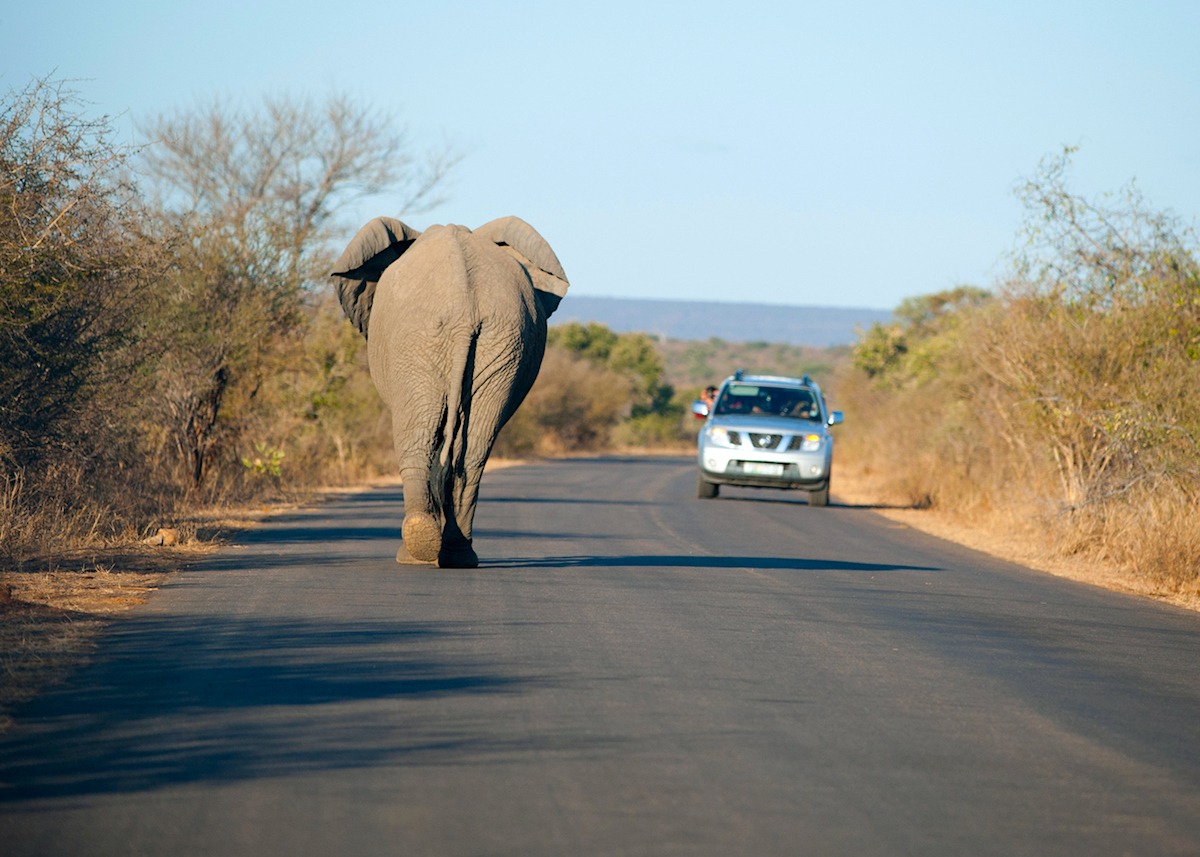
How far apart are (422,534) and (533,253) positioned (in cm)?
267

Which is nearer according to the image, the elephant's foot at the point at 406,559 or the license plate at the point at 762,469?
the elephant's foot at the point at 406,559

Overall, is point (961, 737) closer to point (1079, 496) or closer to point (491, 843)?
point (491, 843)

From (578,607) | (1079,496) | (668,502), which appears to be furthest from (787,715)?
(668,502)

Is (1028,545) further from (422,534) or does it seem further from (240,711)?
(240,711)

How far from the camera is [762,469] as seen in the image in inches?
942

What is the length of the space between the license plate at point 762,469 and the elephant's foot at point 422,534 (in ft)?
43.2

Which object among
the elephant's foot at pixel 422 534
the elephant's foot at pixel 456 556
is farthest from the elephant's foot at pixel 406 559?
the elephant's foot at pixel 422 534

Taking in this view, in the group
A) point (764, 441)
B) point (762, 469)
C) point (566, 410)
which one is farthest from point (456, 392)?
point (566, 410)

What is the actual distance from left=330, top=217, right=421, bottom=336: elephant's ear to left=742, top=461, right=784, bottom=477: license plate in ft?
39.4

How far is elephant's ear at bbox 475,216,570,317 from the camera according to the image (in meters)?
12.4

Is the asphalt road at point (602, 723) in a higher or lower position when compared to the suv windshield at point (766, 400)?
lower

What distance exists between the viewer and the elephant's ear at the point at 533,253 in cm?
1235

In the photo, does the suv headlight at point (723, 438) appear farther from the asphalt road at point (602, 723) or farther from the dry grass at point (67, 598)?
the asphalt road at point (602, 723)

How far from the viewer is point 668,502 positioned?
22844 mm
